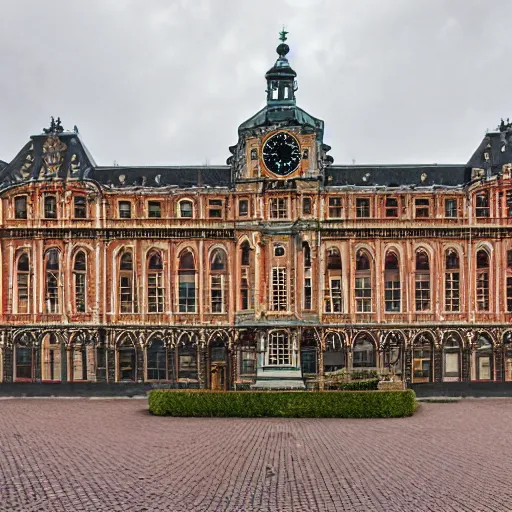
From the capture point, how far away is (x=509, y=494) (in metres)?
32.3

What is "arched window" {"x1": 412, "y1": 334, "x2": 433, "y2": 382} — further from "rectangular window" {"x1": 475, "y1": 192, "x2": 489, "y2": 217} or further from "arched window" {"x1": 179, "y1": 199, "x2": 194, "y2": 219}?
"arched window" {"x1": 179, "y1": 199, "x2": 194, "y2": 219}

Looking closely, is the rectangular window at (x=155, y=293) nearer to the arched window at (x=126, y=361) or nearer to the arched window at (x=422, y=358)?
the arched window at (x=126, y=361)

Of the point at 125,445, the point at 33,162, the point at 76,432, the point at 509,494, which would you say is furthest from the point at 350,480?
the point at 33,162

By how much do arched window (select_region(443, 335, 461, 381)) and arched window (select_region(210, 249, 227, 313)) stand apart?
2247 centimetres

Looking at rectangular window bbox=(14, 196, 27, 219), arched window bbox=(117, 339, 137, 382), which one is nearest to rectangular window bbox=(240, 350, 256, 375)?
arched window bbox=(117, 339, 137, 382)

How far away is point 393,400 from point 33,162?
149 feet

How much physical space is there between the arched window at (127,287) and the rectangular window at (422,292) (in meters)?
28.4

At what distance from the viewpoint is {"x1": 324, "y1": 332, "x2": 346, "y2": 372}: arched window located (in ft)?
257

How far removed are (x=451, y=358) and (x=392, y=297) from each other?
8448 millimetres

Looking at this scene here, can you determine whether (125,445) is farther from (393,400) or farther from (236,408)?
(393,400)

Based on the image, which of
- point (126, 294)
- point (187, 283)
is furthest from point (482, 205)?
point (126, 294)

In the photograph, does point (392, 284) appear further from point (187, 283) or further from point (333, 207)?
point (187, 283)

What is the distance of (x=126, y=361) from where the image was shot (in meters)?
79.1

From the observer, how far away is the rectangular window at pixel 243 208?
8031 centimetres
